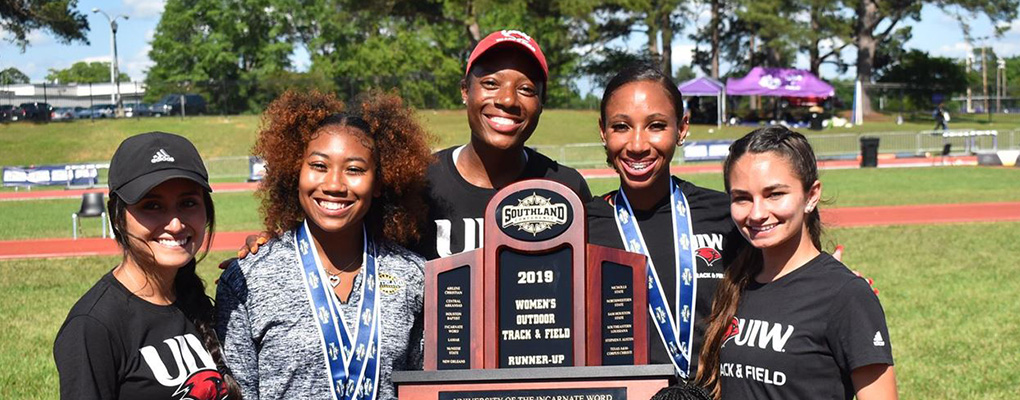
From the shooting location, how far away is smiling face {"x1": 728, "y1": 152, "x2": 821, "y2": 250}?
12.0 ft

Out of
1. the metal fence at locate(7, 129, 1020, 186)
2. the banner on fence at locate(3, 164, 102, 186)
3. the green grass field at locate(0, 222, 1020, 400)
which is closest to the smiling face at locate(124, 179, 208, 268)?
the green grass field at locate(0, 222, 1020, 400)

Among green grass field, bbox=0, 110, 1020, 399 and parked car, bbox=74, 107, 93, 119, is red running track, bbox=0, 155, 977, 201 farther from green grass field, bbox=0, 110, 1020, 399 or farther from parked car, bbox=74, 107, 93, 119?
parked car, bbox=74, 107, 93, 119

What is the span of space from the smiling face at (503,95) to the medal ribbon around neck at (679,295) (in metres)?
0.77

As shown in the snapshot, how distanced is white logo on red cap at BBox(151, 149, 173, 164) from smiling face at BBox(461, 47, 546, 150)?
4.71 ft

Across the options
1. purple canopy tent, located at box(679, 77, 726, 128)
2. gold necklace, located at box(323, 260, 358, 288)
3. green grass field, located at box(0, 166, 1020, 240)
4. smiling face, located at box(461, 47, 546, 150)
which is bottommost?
green grass field, located at box(0, 166, 1020, 240)

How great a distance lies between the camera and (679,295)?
13.2 ft

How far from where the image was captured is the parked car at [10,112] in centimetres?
5184

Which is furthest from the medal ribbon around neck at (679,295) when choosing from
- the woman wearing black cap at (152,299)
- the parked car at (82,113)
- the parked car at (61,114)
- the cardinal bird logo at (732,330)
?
the parked car at (82,113)

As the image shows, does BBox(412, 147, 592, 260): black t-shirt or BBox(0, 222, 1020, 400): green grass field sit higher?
BBox(412, 147, 592, 260): black t-shirt

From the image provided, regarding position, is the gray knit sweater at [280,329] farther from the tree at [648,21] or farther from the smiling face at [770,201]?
the tree at [648,21]

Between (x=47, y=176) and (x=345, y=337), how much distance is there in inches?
1288

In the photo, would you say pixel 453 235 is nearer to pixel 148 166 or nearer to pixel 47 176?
pixel 148 166

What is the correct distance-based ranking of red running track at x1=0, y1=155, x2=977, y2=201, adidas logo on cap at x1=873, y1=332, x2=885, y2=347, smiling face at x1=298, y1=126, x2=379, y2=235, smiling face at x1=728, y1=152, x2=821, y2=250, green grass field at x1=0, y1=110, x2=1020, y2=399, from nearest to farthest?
adidas logo on cap at x1=873, y1=332, x2=885, y2=347
smiling face at x1=728, y1=152, x2=821, y2=250
smiling face at x1=298, y1=126, x2=379, y2=235
green grass field at x1=0, y1=110, x2=1020, y2=399
red running track at x1=0, y1=155, x2=977, y2=201

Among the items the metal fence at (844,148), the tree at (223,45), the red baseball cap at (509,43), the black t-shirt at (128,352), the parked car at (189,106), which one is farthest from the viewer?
the tree at (223,45)
